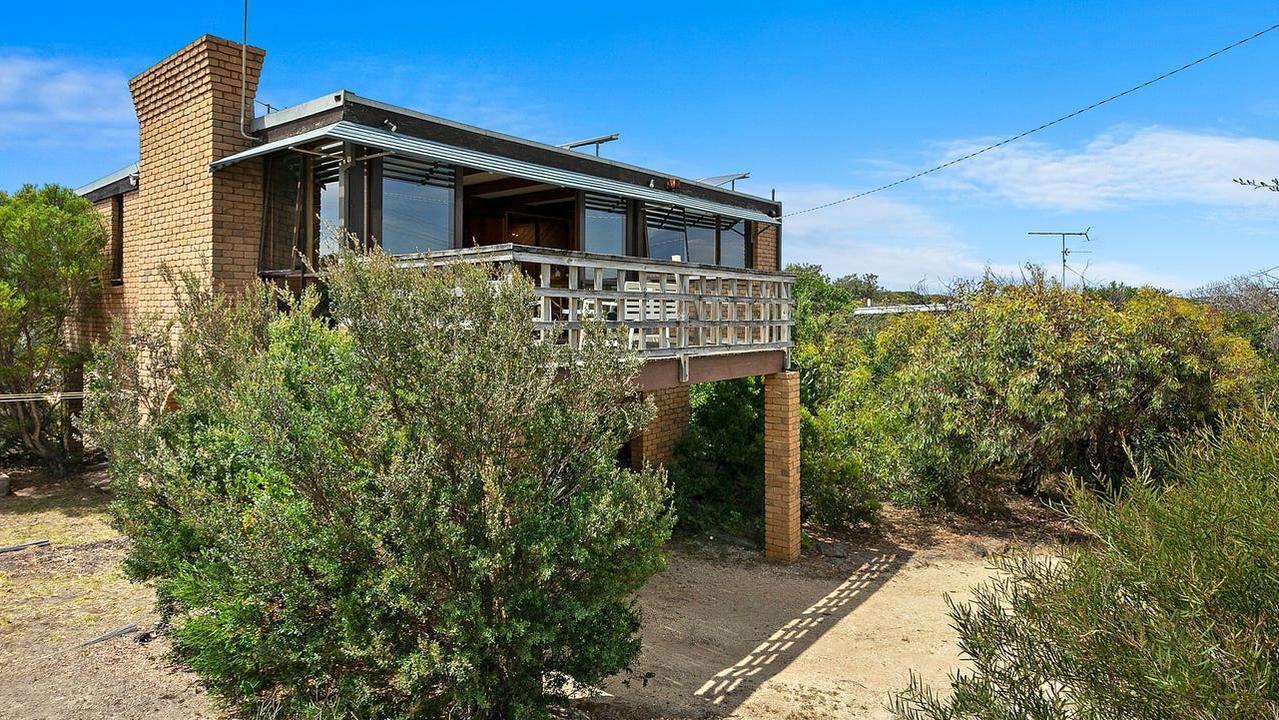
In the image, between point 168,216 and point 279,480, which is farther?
point 168,216

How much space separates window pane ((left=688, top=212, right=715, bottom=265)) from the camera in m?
14.5

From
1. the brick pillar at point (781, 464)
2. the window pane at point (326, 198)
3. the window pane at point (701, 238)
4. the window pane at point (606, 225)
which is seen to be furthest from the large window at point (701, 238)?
the window pane at point (326, 198)

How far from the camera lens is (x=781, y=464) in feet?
37.9

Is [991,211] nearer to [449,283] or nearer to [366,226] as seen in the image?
[366,226]

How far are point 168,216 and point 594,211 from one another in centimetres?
599

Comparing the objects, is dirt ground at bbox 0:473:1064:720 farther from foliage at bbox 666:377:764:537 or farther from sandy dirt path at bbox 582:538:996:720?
foliage at bbox 666:377:764:537

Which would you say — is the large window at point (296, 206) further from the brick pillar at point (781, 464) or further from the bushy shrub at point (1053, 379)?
the bushy shrub at point (1053, 379)

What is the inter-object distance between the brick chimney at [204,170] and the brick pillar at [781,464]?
7.41 metres

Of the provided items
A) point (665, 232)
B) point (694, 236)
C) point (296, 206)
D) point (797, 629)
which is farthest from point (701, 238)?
point (797, 629)

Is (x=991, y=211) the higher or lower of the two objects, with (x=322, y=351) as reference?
higher

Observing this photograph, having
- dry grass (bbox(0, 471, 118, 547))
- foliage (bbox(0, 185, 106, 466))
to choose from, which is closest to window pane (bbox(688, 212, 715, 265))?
foliage (bbox(0, 185, 106, 466))

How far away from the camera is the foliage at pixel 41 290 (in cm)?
1132

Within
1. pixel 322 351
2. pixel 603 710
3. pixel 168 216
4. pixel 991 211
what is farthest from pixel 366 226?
pixel 991 211

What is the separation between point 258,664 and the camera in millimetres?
4969
